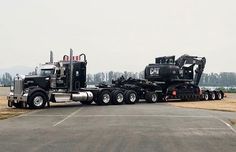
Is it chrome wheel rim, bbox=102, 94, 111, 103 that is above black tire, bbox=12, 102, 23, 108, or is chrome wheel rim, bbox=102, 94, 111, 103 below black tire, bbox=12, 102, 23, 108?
above

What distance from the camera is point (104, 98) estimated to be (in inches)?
1348

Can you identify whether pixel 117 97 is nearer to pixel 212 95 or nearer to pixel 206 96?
pixel 206 96

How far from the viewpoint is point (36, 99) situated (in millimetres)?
29828

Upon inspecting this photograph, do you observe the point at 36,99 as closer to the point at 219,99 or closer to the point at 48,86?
the point at 48,86

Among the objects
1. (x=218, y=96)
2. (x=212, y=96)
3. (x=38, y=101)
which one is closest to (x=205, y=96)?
(x=212, y=96)

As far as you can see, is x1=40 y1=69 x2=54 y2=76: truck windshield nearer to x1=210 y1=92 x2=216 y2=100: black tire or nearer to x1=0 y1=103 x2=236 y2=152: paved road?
x1=0 y1=103 x2=236 y2=152: paved road

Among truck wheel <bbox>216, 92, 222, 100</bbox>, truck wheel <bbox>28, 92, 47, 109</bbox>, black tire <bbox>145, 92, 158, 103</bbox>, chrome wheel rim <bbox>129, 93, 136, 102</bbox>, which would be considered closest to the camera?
truck wheel <bbox>28, 92, 47, 109</bbox>

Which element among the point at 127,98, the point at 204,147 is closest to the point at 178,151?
the point at 204,147

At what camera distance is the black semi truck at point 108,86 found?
31.0 m

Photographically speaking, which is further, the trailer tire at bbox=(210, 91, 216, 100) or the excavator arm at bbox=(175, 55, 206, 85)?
the trailer tire at bbox=(210, 91, 216, 100)

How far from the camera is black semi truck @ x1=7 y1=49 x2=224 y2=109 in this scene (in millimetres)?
30969

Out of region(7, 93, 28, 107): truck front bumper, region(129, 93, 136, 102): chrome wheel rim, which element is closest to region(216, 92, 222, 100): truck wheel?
region(129, 93, 136, 102): chrome wheel rim

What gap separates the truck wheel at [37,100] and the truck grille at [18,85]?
4.56 feet

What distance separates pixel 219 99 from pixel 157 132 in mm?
30119
